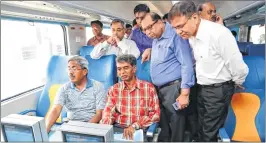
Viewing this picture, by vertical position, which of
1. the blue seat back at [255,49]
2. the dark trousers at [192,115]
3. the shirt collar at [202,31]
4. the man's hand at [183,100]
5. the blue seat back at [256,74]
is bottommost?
the dark trousers at [192,115]

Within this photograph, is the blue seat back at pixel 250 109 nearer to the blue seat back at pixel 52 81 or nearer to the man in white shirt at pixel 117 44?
the man in white shirt at pixel 117 44

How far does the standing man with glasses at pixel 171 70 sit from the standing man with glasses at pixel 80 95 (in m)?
0.58

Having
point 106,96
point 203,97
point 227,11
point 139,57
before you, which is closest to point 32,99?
point 106,96

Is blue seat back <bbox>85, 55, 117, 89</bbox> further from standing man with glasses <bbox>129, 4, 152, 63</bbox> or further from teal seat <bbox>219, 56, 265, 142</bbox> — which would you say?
teal seat <bbox>219, 56, 265, 142</bbox>

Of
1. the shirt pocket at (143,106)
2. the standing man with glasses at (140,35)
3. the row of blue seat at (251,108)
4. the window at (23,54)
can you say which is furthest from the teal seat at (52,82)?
the row of blue seat at (251,108)

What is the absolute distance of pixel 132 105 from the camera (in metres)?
1.93

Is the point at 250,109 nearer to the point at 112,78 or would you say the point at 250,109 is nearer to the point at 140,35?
the point at 112,78

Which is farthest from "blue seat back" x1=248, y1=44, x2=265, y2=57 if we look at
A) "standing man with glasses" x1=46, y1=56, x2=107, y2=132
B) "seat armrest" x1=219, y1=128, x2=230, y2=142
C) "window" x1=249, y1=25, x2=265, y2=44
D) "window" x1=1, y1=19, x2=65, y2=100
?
"window" x1=1, y1=19, x2=65, y2=100

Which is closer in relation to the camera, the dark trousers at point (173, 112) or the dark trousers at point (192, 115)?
the dark trousers at point (173, 112)

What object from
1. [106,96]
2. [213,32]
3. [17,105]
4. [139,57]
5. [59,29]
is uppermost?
[59,29]

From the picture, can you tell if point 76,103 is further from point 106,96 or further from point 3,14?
point 3,14

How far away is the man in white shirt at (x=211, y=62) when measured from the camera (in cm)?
151

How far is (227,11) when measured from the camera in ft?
11.2

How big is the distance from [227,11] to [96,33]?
2299mm
